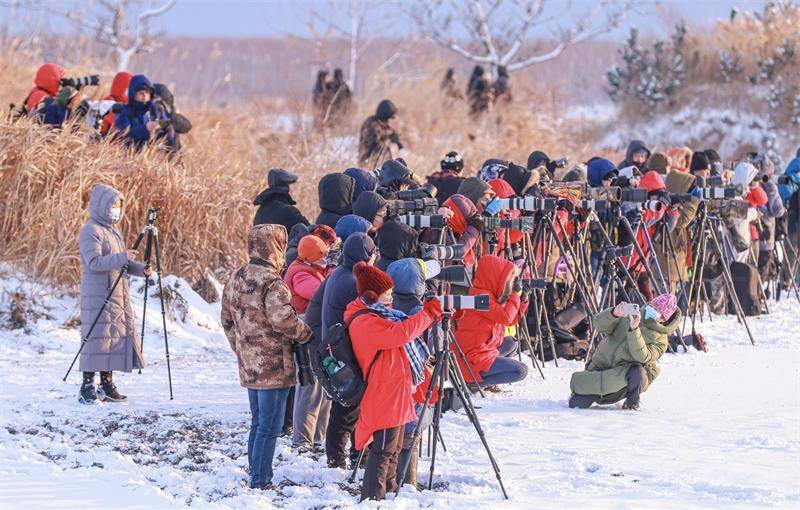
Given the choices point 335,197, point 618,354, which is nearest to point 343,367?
point 335,197

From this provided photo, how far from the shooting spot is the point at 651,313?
31.8 ft

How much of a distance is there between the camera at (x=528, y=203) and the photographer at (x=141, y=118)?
17.3ft

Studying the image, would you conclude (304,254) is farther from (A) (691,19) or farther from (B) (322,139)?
(A) (691,19)

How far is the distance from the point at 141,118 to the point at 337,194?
5366mm

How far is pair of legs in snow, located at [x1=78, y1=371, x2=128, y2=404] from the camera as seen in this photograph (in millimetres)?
9625

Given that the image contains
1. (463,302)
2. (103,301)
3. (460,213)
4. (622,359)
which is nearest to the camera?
(463,302)

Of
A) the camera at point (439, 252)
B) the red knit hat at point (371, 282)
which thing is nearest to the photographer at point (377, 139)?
the camera at point (439, 252)

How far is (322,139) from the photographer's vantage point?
1833 cm

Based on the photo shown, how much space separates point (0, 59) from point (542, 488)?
13.6 m

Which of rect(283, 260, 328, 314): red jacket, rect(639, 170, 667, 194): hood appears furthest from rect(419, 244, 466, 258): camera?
rect(639, 170, 667, 194): hood

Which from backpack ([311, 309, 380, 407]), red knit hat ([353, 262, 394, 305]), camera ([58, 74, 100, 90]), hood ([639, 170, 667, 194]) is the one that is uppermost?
camera ([58, 74, 100, 90])

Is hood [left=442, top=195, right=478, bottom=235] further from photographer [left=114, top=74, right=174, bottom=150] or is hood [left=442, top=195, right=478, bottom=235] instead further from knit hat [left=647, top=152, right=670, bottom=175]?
photographer [left=114, top=74, right=174, bottom=150]

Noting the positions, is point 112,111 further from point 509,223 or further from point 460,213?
point 509,223

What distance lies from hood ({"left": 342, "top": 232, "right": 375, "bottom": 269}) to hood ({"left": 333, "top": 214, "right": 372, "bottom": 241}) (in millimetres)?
900
